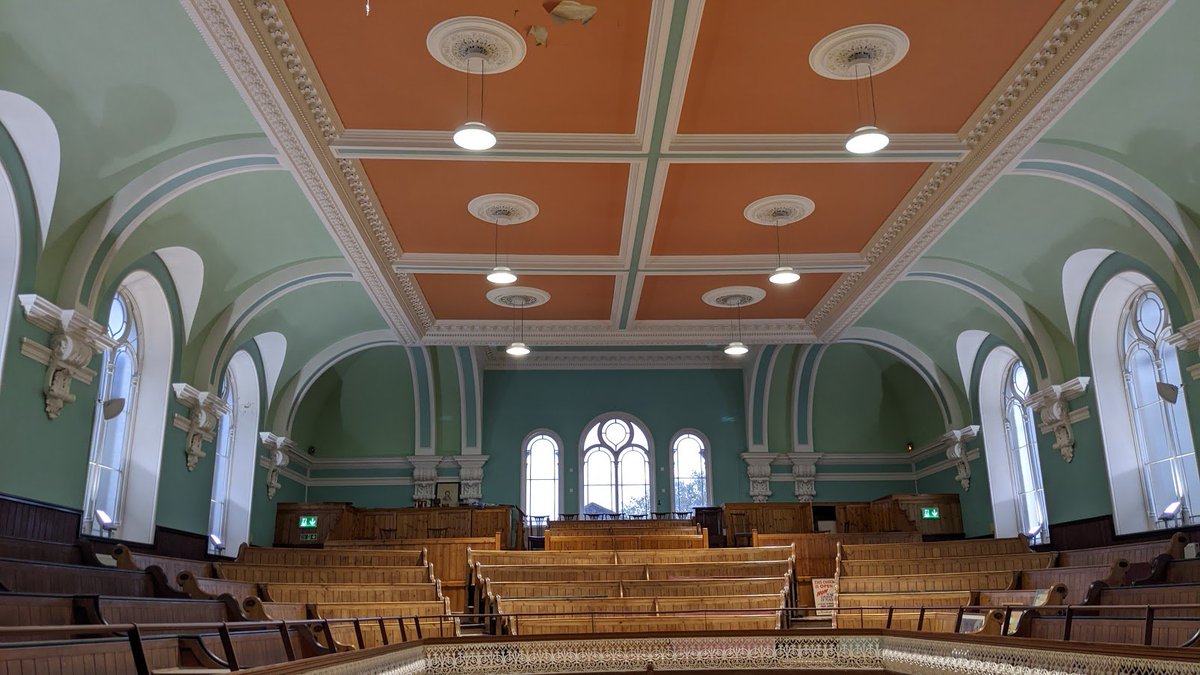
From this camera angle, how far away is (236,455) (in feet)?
53.2

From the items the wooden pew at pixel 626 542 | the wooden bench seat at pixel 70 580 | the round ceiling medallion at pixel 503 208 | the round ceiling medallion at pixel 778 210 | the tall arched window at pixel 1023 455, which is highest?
the round ceiling medallion at pixel 503 208

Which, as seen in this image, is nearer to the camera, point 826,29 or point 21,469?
point 826,29

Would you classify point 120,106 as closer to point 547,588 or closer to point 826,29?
point 826,29

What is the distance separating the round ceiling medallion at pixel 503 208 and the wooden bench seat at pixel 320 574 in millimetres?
5095

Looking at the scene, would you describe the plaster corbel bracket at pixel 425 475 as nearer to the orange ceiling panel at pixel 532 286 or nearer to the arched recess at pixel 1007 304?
the orange ceiling panel at pixel 532 286

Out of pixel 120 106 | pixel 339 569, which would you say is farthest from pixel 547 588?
pixel 120 106

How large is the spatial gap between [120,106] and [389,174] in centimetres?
284

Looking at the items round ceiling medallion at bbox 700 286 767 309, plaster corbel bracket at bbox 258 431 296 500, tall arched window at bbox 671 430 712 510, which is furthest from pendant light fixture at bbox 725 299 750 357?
plaster corbel bracket at bbox 258 431 296 500

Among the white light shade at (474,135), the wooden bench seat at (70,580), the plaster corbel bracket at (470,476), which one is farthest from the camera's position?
the plaster corbel bracket at (470,476)

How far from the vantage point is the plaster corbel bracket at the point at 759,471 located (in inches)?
843

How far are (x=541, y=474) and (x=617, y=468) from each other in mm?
1866

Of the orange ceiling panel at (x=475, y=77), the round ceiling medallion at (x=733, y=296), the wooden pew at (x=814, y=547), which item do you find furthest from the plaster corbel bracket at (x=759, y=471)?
the orange ceiling panel at (x=475, y=77)

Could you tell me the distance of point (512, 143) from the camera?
9.65 meters

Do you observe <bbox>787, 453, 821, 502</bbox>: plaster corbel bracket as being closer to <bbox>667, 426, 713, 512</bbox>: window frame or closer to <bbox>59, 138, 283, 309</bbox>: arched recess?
<bbox>667, 426, 713, 512</bbox>: window frame
